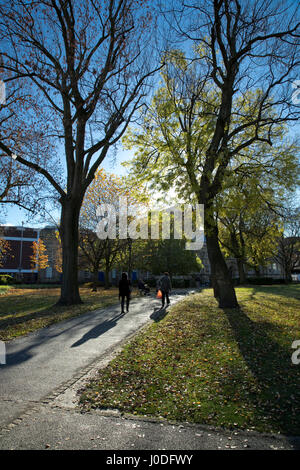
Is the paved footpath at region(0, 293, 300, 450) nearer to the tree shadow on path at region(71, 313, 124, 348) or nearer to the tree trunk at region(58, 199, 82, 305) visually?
the tree shadow on path at region(71, 313, 124, 348)

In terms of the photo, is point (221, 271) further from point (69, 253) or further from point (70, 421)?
point (70, 421)

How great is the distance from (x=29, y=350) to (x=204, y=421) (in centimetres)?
482

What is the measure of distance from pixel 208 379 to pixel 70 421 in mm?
2505

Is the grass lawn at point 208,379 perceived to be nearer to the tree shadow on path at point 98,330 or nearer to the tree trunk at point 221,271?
the tree shadow on path at point 98,330

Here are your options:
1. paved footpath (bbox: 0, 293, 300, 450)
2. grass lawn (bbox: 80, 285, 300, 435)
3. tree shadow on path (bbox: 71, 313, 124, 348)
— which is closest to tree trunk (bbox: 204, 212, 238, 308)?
grass lawn (bbox: 80, 285, 300, 435)

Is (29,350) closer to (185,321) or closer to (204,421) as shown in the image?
(204,421)

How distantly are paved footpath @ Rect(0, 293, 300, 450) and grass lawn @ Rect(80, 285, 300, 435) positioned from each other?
0.80 ft

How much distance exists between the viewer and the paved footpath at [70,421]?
129 inches

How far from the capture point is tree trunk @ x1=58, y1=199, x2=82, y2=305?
1477cm

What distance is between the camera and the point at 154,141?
14.4m

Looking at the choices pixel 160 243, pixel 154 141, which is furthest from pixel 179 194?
pixel 160 243

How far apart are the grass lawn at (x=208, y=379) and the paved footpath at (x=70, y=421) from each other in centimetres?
24

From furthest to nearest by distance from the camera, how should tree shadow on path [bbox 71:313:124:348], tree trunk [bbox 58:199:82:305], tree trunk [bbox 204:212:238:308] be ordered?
tree trunk [bbox 58:199:82:305] → tree trunk [bbox 204:212:238:308] → tree shadow on path [bbox 71:313:124:348]

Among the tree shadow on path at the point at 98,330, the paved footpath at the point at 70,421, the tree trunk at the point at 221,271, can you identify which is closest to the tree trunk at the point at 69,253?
the tree shadow on path at the point at 98,330
